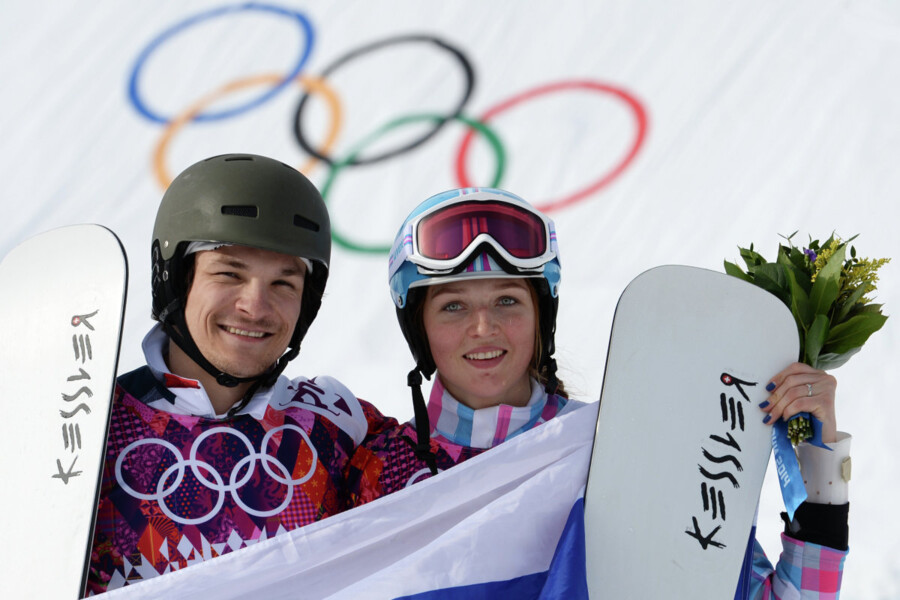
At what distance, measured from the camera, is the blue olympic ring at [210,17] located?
7.67 meters

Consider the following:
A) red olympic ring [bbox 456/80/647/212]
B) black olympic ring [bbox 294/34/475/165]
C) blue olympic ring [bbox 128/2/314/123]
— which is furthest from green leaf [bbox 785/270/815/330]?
blue olympic ring [bbox 128/2/314/123]

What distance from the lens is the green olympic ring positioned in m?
6.55

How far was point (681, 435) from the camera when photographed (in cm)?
237

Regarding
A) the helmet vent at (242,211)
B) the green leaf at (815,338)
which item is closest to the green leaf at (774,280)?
the green leaf at (815,338)

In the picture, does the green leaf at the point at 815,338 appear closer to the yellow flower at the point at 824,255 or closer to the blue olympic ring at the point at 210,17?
the yellow flower at the point at 824,255

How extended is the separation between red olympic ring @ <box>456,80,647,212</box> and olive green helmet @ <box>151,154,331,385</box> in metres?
3.82

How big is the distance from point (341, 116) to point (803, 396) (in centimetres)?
583

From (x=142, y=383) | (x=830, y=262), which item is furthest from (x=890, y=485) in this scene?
(x=142, y=383)

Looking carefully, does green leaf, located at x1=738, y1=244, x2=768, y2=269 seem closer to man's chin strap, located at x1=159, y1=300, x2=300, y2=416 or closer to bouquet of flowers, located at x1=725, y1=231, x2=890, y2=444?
bouquet of flowers, located at x1=725, y1=231, x2=890, y2=444

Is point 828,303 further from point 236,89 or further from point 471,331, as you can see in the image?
point 236,89

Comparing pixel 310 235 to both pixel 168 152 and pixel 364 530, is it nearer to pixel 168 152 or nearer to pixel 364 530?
pixel 364 530

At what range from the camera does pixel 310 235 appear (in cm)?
280

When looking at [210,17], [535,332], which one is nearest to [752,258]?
[535,332]

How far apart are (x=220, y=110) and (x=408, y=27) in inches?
70.2
